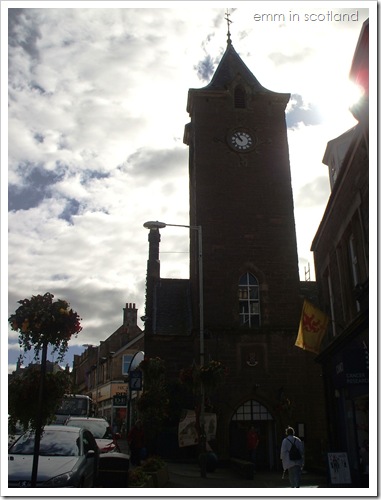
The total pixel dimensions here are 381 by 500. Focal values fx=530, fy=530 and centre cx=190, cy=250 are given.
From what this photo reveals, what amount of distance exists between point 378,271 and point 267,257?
17.2 meters

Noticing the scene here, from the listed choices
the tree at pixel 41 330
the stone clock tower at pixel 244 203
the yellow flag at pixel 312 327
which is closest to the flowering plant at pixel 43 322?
the tree at pixel 41 330

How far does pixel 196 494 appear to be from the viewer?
8.84 m

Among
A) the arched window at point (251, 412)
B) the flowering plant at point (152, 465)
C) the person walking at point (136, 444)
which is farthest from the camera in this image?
the arched window at point (251, 412)

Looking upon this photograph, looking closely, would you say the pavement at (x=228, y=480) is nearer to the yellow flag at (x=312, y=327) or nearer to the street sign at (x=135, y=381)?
the street sign at (x=135, y=381)

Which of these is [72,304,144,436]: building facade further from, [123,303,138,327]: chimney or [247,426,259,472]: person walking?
[247,426,259,472]: person walking

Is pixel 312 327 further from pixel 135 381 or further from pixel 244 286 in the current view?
pixel 244 286

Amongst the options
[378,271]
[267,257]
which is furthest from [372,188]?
[267,257]

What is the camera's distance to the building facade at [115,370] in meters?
52.8

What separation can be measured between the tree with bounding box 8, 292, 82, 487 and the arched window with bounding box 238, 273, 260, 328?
16284mm

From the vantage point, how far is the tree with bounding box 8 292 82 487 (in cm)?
959

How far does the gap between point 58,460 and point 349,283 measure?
32.1ft

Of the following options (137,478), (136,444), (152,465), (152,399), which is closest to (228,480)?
(152,465)

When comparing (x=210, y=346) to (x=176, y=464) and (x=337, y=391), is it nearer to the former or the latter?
(x=176, y=464)

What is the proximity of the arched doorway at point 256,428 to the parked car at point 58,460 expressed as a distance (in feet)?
42.1
